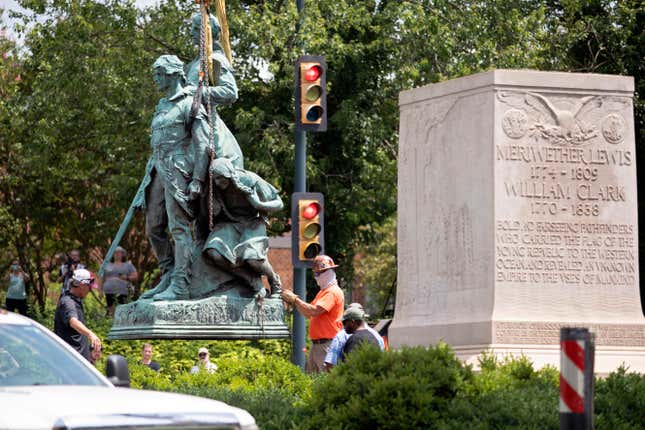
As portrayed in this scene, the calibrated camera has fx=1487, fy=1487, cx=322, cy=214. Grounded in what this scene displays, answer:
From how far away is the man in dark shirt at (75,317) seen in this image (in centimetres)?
1450

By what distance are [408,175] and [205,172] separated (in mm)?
4547

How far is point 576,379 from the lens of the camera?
7359mm

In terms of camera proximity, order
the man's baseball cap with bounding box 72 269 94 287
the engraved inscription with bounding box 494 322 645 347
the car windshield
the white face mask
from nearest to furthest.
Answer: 1. the car windshield
2. the engraved inscription with bounding box 494 322 645 347
3. the man's baseball cap with bounding box 72 269 94 287
4. the white face mask

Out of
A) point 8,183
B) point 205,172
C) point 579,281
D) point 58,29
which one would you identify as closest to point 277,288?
point 205,172

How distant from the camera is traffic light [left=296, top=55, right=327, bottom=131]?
17.6 m

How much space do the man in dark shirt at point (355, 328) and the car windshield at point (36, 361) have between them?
4.82m

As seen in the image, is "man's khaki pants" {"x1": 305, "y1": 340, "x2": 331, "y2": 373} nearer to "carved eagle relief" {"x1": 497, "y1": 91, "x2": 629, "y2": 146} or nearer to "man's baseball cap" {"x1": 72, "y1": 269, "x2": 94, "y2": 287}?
"man's baseball cap" {"x1": 72, "y1": 269, "x2": 94, "y2": 287}

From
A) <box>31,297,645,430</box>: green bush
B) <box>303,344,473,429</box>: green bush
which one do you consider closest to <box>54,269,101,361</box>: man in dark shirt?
<box>31,297,645,430</box>: green bush

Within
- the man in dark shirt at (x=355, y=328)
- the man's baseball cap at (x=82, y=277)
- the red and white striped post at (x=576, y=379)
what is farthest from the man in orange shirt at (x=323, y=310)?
the red and white striped post at (x=576, y=379)

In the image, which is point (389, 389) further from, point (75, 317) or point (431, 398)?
point (75, 317)

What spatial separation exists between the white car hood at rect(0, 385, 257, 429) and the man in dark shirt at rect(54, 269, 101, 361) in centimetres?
652

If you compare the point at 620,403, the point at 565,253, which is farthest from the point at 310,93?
the point at 620,403

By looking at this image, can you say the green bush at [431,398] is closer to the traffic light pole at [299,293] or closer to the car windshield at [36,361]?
the car windshield at [36,361]

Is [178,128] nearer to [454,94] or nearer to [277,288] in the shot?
[277,288]
